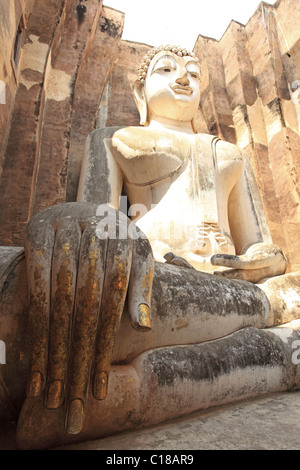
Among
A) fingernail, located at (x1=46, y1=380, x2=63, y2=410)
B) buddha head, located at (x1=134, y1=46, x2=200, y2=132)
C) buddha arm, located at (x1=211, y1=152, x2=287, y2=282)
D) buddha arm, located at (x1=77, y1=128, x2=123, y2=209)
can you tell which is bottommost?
fingernail, located at (x1=46, y1=380, x2=63, y2=410)

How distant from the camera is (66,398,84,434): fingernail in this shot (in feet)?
3.08

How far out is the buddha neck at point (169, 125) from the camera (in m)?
3.02

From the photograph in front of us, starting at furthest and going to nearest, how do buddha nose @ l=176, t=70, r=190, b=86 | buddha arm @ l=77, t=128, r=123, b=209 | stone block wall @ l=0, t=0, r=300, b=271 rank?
1. stone block wall @ l=0, t=0, r=300, b=271
2. buddha nose @ l=176, t=70, r=190, b=86
3. buddha arm @ l=77, t=128, r=123, b=209

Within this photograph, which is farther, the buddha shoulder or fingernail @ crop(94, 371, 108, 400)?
the buddha shoulder

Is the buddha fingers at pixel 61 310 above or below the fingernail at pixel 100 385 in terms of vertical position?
above

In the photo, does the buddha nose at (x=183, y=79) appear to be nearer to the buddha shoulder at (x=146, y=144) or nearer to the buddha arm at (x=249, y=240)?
the buddha shoulder at (x=146, y=144)

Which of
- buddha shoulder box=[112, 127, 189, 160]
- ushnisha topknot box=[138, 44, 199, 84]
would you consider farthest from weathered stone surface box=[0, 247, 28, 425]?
ushnisha topknot box=[138, 44, 199, 84]

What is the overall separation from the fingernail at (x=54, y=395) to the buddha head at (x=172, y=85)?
2553mm

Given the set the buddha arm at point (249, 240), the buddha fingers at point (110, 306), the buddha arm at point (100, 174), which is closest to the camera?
the buddha fingers at point (110, 306)

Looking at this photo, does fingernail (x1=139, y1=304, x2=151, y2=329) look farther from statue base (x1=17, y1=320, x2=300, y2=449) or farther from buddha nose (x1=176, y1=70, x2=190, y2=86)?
buddha nose (x1=176, y1=70, x2=190, y2=86)

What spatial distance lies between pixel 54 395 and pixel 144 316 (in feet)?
1.14

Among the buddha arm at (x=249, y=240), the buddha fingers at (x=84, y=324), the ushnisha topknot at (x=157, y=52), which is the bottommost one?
the buddha fingers at (x=84, y=324)

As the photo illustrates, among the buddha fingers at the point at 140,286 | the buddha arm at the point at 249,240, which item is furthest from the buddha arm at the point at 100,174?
the buddha fingers at the point at 140,286

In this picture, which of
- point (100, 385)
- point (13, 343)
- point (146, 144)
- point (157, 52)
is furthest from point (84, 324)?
point (157, 52)
